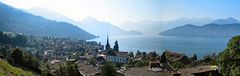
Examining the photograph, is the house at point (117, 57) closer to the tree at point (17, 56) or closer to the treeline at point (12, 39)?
the treeline at point (12, 39)

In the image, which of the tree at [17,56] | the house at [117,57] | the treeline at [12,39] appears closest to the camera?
the tree at [17,56]

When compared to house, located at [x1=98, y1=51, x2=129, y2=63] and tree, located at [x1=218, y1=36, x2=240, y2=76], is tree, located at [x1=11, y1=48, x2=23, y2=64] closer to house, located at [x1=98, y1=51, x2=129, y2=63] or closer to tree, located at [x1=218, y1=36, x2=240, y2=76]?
tree, located at [x1=218, y1=36, x2=240, y2=76]

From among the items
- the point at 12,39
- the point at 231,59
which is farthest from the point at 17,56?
the point at 12,39

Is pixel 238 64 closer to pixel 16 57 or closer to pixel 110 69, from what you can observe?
pixel 110 69

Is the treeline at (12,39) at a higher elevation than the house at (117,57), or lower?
higher

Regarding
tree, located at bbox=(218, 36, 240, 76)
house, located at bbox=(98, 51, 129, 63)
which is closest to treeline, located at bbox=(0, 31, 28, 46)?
house, located at bbox=(98, 51, 129, 63)

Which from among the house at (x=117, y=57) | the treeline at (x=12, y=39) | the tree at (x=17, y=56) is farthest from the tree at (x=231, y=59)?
the treeline at (x=12, y=39)

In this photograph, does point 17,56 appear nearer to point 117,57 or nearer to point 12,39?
point 117,57

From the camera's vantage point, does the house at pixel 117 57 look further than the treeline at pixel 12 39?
No

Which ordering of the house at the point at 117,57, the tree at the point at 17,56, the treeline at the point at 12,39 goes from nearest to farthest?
the tree at the point at 17,56, the house at the point at 117,57, the treeline at the point at 12,39

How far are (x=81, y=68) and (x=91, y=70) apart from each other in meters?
2.42

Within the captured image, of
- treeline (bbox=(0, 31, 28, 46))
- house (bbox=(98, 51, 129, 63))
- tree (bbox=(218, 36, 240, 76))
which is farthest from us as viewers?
treeline (bbox=(0, 31, 28, 46))

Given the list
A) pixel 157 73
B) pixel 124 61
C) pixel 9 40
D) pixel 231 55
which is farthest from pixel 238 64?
pixel 9 40

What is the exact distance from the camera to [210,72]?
30.8 metres
